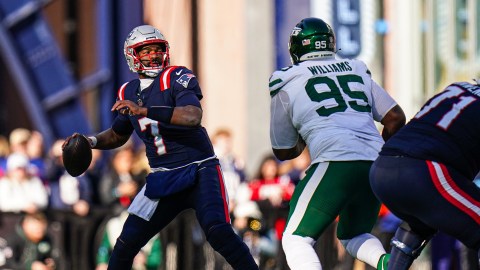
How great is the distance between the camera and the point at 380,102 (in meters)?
8.12

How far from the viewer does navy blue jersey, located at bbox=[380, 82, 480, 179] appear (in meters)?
6.81

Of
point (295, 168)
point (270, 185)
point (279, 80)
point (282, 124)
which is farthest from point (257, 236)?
point (279, 80)

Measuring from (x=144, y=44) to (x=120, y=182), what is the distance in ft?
14.4

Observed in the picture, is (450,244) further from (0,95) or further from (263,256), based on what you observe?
(0,95)

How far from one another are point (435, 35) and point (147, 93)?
1288 centimetres

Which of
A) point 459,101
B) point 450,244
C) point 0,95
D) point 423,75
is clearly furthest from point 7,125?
point 459,101

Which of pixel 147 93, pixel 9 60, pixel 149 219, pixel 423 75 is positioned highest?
pixel 147 93

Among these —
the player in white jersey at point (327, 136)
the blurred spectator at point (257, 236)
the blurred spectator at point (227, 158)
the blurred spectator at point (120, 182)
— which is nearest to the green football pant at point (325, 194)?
the player in white jersey at point (327, 136)

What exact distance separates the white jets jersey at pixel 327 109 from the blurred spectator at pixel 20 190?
4.89 m

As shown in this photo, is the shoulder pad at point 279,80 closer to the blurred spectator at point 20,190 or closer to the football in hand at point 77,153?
the football in hand at point 77,153

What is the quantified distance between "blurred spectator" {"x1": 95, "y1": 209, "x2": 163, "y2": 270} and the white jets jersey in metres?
4.09

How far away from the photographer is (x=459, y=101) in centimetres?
688

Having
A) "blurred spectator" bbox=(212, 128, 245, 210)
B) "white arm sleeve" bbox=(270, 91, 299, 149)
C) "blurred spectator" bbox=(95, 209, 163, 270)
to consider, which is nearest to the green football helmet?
"white arm sleeve" bbox=(270, 91, 299, 149)

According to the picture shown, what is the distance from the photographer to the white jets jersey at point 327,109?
309 inches
